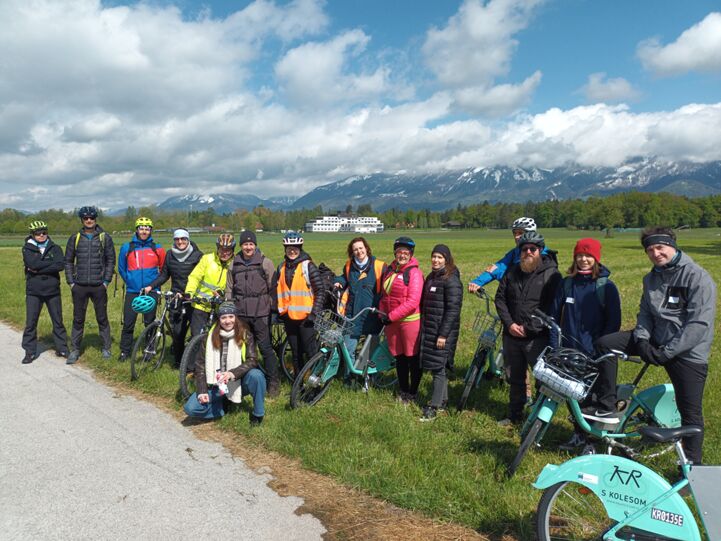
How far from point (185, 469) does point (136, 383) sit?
3119 millimetres

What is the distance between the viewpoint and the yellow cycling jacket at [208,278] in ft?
23.7

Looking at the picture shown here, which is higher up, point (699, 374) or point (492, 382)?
point (699, 374)

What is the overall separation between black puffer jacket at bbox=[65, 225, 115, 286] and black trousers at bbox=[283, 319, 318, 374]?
3.97m

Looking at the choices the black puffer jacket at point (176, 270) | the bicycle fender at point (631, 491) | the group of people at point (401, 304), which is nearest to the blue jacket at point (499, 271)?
the group of people at point (401, 304)

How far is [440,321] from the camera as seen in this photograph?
5922 millimetres

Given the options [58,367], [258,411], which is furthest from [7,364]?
[258,411]

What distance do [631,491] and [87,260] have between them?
8.77m

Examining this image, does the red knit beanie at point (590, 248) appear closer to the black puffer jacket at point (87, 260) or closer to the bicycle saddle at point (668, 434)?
the bicycle saddle at point (668, 434)

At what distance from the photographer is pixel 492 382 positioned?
7.30 meters

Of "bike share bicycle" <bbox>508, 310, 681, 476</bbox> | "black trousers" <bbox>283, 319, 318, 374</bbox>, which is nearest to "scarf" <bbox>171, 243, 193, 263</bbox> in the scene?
"black trousers" <bbox>283, 319, 318, 374</bbox>

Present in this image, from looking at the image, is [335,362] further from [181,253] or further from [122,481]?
[181,253]

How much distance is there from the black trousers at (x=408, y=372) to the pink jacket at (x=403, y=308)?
162 millimetres

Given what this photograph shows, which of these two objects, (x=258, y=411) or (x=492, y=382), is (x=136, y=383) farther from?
(x=492, y=382)

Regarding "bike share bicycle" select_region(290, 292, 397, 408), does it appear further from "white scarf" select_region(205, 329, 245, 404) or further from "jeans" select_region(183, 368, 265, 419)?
"white scarf" select_region(205, 329, 245, 404)
